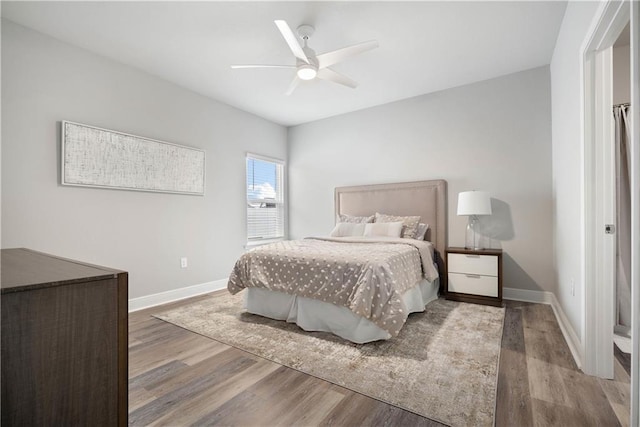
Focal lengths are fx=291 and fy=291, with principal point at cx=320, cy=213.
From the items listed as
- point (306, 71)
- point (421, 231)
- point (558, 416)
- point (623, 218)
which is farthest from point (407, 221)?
point (558, 416)

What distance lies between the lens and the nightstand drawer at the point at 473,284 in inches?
125

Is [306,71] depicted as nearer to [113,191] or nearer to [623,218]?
[113,191]

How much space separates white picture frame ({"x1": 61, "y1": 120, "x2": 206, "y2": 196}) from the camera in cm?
277

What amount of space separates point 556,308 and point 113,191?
15.4 ft

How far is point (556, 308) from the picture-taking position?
292cm

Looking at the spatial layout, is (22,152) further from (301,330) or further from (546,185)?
(546,185)

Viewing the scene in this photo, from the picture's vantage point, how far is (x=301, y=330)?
2.58m

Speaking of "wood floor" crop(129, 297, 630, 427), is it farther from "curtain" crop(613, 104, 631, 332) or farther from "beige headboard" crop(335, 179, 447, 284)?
"beige headboard" crop(335, 179, 447, 284)

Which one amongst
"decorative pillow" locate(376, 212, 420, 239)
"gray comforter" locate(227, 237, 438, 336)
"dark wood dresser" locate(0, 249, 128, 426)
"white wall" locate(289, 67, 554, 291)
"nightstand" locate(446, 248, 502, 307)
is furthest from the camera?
"decorative pillow" locate(376, 212, 420, 239)

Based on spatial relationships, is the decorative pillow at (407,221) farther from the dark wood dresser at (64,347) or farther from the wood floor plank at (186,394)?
the dark wood dresser at (64,347)

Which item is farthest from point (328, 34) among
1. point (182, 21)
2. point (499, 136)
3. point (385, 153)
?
point (499, 136)

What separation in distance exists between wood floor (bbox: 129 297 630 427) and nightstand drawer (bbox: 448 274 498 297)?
0.90 metres

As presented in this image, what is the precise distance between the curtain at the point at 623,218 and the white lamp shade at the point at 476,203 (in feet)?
3.37

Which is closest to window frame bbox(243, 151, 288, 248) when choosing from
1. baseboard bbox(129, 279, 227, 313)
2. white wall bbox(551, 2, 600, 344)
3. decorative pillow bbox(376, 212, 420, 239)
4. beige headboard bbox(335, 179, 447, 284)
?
baseboard bbox(129, 279, 227, 313)
